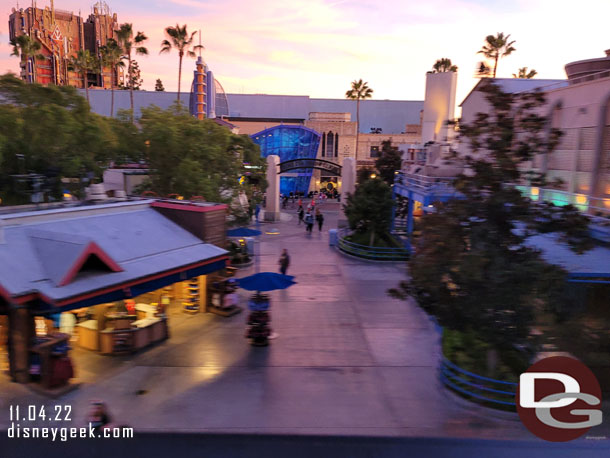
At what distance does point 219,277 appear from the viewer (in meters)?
15.1

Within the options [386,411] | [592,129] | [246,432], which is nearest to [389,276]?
[592,129]

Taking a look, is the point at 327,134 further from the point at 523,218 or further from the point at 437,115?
the point at 523,218

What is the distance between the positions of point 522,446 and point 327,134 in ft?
175

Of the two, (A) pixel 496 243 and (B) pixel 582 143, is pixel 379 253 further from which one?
(A) pixel 496 243

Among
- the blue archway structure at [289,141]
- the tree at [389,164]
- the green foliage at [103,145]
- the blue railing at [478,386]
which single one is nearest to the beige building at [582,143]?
the blue railing at [478,386]

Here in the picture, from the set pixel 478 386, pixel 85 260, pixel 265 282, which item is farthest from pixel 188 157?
pixel 478 386

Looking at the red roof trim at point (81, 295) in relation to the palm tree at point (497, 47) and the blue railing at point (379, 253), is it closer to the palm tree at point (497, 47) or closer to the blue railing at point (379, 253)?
the blue railing at point (379, 253)

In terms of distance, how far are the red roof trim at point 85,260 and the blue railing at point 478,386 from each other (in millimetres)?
8391

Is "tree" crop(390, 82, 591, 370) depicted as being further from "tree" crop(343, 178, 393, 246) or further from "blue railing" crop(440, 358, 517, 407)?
"tree" crop(343, 178, 393, 246)

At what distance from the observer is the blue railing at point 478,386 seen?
8.88 meters

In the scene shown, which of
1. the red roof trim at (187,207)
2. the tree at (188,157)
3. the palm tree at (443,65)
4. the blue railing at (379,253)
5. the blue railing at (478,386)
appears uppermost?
the palm tree at (443,65)

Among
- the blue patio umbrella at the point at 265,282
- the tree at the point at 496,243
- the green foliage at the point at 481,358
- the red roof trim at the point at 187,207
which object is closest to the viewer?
the tree at the point at 496,243

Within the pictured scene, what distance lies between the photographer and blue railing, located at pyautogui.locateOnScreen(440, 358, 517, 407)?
8883 mm

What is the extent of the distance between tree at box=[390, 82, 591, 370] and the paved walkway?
6.98ft
